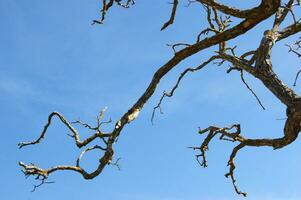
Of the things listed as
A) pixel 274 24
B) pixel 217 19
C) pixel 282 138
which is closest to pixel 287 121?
pixel 282 138

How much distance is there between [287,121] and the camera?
599cm

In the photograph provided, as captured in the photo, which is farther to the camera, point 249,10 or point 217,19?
point 217,19

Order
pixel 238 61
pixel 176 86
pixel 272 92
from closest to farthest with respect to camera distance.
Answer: pixel 272 92, pixel 238 61, pixel 176 86

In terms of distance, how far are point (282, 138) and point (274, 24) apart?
80.1 inches

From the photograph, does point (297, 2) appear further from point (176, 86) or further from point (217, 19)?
point (176, 86)

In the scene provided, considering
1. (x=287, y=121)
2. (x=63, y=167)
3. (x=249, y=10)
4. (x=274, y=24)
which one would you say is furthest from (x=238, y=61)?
(x=63, y=167)

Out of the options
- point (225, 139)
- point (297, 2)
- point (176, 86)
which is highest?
point (297, 2)

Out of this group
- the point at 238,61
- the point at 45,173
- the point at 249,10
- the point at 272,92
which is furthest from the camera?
the point at 238,61

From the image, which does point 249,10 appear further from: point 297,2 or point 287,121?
point 297,2

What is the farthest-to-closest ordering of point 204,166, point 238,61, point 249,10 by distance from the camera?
point 204,166 → point 238,61 → point 249,10

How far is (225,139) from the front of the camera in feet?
21.7

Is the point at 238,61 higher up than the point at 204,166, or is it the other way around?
the point at 238,61

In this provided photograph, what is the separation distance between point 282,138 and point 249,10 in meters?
1.74

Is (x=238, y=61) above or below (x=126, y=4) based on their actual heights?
below
